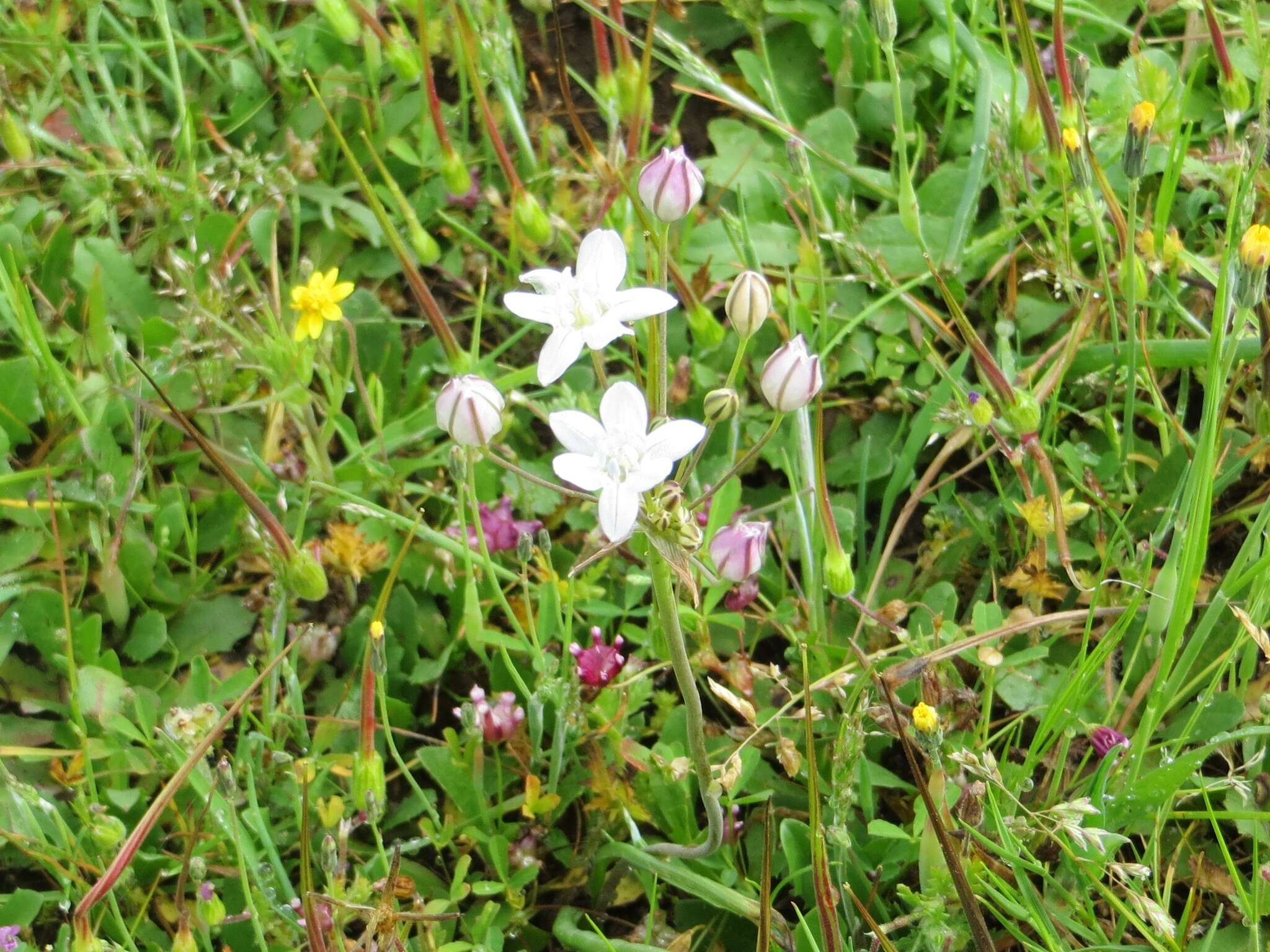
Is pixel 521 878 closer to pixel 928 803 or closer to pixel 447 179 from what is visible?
pixel 928 803

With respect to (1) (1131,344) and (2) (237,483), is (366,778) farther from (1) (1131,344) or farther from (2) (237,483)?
(1) (1131,344)

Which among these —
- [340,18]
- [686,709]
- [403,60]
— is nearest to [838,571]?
[686,709]

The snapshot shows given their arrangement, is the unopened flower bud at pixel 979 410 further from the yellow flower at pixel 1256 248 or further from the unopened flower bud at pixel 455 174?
the unopened flower bud at pixel 455 174

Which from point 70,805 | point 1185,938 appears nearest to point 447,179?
point 70,805

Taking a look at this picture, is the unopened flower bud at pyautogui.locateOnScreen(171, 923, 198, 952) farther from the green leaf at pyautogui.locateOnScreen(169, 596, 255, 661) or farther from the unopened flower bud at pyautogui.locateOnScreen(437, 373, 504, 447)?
the unopened flower bud at pyautogui.locateOnScreen(437, 373, 504, 447)

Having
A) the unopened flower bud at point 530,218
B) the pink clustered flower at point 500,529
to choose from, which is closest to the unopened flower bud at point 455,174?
the unopened flower bud at point 530,218

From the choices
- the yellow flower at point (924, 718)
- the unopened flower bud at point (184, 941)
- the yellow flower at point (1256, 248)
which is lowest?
the unopened flower bud at point (184, 941)

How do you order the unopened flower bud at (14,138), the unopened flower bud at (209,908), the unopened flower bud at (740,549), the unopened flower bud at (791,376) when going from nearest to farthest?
1. the unopened flower bud at (791,376)
2. the unopened flower bud at (740,549)
3. the unopened flower bud at (209,908)
4. the unopened flower bud at (14,138)

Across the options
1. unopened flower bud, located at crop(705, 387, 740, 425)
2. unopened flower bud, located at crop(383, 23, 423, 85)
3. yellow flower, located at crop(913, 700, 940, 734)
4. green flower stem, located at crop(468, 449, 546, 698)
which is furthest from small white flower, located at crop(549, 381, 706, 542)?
unopened flower bud, located at crop(383, 23, 423, 85)
